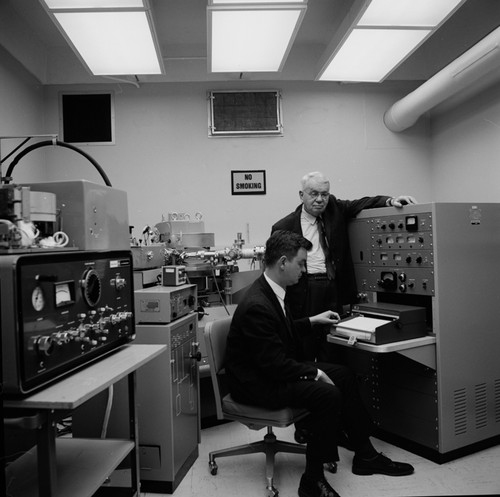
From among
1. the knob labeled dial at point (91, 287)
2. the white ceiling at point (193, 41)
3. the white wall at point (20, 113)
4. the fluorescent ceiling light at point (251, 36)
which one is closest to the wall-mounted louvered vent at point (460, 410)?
the knob labeled dial at point (91, 287)

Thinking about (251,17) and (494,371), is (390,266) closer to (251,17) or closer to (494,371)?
(494,371)

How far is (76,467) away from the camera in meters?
1.62

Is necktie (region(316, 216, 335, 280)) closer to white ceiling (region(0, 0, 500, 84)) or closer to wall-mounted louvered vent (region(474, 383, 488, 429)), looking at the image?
wall-mounted louvered vent (region(474, 383, 488, 429))

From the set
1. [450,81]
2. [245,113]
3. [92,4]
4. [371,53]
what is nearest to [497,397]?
[450,81]

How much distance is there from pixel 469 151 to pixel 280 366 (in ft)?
8.31

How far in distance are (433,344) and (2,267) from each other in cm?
199

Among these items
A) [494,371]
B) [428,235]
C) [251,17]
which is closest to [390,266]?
[428,235]

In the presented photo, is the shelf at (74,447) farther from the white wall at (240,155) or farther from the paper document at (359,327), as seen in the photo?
the white wall at (240,155)

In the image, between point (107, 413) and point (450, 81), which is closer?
point (107, 413)

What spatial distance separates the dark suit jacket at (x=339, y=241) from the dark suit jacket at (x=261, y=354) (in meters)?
0.59

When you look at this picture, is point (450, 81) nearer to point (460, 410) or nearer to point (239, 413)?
point (460, 410)

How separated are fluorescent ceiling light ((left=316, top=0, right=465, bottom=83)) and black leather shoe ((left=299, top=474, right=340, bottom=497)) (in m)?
2.36

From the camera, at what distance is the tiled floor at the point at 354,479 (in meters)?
2.12

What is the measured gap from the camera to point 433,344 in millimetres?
2354
